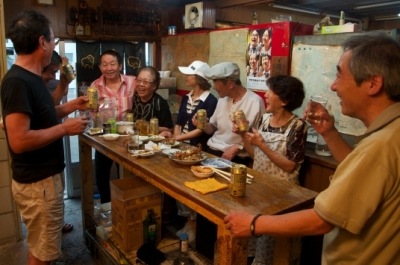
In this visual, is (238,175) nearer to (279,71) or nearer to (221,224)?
(221,224)

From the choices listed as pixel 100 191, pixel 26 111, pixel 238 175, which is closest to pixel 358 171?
pixel 238 175

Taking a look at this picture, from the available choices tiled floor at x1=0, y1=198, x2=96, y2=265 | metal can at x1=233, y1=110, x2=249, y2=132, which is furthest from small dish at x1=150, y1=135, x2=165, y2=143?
tiled floor at x1=0, y1=198, x2=96, y2=265

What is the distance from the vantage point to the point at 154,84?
292cm

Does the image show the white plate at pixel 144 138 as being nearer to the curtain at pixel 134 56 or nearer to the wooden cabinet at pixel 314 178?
the wooden cabinet at pixel 314 178

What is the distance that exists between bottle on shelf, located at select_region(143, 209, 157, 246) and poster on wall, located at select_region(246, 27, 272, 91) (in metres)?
1.78

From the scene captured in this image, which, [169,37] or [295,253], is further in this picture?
[169,37]

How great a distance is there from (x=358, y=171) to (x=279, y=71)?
7.51 feet

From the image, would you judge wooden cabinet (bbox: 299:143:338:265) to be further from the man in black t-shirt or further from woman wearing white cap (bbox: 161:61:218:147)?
the man in black t-shirt

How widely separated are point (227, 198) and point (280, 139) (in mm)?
823

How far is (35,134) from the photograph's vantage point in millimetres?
1739

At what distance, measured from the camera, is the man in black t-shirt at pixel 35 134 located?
1.71 meters

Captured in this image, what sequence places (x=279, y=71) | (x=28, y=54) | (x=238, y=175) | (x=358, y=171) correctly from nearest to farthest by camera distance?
(x=358, y=171) < (x=238, y=175) < (x=28, y=54) < (x=279, y=71)

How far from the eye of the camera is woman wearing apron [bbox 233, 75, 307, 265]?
6.61ft

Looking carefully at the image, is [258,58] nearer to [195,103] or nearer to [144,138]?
[195,103]
